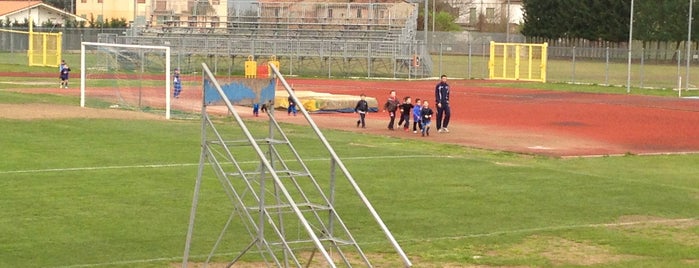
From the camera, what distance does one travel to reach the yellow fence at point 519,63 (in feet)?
227

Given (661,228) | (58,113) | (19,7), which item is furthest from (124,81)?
(19,7)

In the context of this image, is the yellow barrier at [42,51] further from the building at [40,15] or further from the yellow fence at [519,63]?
the building at [40,15]

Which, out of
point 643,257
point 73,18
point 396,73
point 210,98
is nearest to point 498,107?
point 396,73

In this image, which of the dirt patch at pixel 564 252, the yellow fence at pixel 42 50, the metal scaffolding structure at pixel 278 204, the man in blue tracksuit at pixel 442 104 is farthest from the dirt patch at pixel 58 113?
the yellow fence at pixel 42 50

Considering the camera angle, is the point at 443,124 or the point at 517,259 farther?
the point at 443,124

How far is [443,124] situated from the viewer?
1399 inches

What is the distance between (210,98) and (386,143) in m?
19.2

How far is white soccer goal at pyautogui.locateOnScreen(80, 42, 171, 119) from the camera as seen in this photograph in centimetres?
4231

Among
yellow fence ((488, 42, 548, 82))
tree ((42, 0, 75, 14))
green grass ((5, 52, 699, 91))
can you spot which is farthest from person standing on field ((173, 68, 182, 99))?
tree ((42, 0, 75, 14))

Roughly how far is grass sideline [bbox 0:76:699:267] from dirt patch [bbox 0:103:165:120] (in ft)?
19.1

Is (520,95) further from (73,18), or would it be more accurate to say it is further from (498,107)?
(73,18)

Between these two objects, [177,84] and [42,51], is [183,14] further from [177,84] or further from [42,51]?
[177,84]

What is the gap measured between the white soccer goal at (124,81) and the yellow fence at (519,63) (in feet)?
84.7

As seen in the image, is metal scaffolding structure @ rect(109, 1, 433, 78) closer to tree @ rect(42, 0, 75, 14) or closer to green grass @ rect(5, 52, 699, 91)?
green grass @ rect(5, 52, 699, 91)
